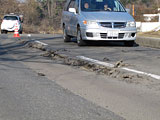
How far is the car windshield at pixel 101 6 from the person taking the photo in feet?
49.6

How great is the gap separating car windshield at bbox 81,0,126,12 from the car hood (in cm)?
52

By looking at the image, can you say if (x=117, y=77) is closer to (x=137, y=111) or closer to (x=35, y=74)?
(x=35, y=74)

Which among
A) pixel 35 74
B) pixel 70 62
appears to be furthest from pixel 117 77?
pixel 70 62

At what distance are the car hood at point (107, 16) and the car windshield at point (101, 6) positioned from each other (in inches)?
20.4

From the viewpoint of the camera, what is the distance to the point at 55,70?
352 inches

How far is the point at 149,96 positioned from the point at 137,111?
92cm

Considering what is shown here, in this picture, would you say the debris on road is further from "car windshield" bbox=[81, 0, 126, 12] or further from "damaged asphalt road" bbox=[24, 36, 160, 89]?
"car windshield" bbox=[81, 0, 126, 12]

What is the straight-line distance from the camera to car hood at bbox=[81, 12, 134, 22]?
1409 cm

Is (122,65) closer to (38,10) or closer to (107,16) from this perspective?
(107,16)

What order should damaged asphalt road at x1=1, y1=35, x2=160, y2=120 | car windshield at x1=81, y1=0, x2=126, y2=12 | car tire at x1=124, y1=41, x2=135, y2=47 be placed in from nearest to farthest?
1. damaged asphalt road at x1=1, y1=35, x2=160, y2=120
2. car tire at x1=124, y1=41, x2=135, y2=47
3. car windshield at x1=81, y1=0, x2=126, y2=12

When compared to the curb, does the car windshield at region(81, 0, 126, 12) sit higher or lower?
higher

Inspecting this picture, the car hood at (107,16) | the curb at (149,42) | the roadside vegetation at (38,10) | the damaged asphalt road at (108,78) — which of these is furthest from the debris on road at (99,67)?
the roadside vegetation at (38,10)

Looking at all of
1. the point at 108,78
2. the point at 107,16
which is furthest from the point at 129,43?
the point at 108,78

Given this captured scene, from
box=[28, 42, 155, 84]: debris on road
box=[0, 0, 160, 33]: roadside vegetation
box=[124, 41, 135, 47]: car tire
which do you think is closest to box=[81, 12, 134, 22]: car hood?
box=[124, 41, 135, 47]: car tire
